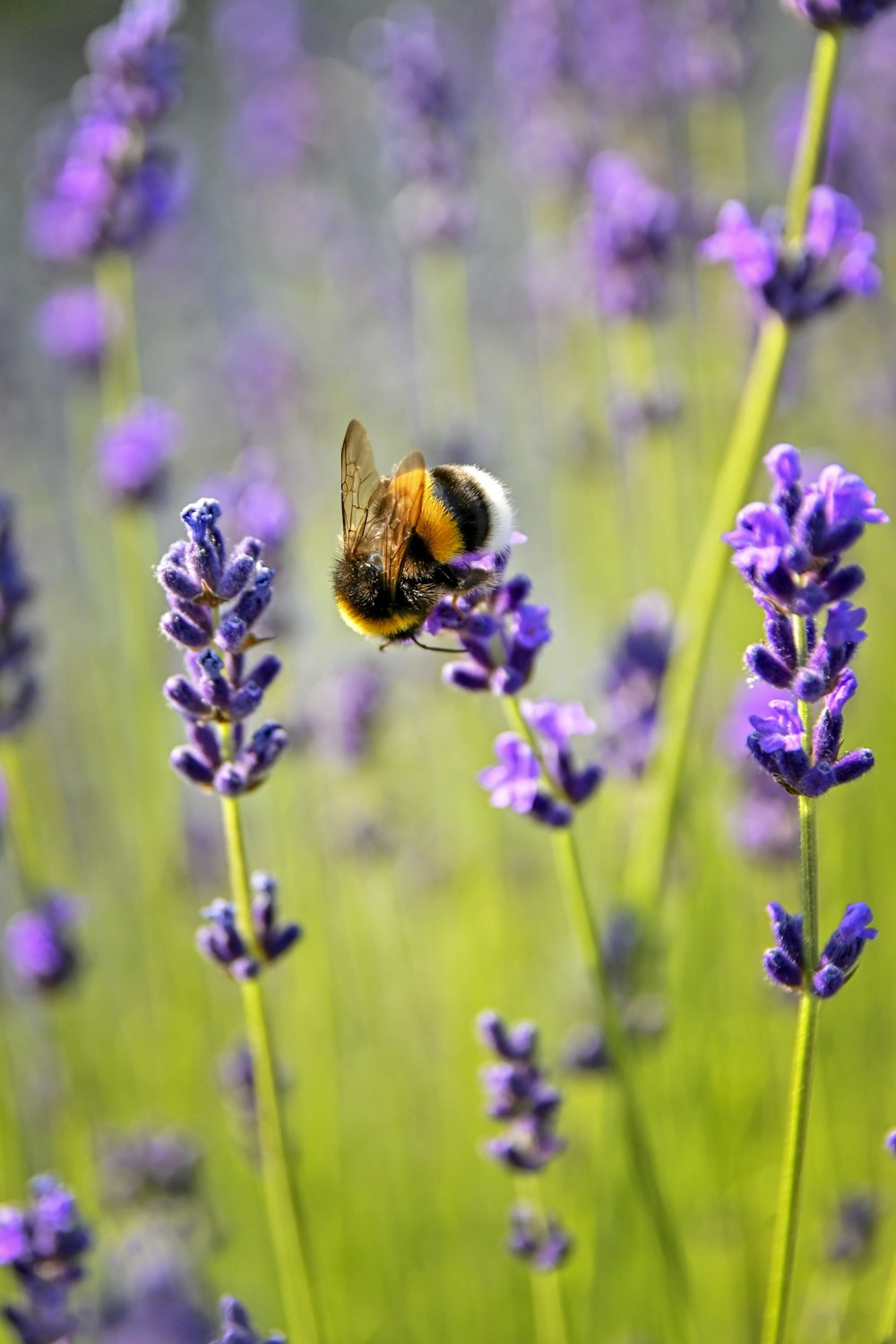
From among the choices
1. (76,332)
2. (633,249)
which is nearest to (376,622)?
(633,249)

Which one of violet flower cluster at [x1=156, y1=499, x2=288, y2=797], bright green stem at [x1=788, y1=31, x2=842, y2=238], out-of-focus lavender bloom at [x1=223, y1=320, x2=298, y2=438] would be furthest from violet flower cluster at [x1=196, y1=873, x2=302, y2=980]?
out-of-focus lavender bloom at [x1=223, y1=320, x2=298, y2=438]

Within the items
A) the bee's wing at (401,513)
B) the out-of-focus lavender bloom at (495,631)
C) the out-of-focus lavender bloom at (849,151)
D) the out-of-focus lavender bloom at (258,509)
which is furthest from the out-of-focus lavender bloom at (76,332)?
the out-of-focus lavender bloom at (495,631)

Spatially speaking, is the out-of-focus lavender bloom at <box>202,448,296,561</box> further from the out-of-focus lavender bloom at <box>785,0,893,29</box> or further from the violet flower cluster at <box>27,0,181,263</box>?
the out-of-focus lavender bloom at <box>785,0,893,29</box>

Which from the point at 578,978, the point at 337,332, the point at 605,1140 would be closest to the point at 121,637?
the point at 337,332

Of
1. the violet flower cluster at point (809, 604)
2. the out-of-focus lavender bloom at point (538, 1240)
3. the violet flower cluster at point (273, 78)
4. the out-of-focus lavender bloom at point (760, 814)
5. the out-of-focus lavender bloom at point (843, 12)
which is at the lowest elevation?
the out-of-focus lavender bloom at point (538, 1240)

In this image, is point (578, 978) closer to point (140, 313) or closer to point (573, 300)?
point (573, 300)

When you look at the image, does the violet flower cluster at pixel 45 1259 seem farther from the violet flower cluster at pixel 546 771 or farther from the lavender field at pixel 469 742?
the violet flower cluster at pixel 546 771
